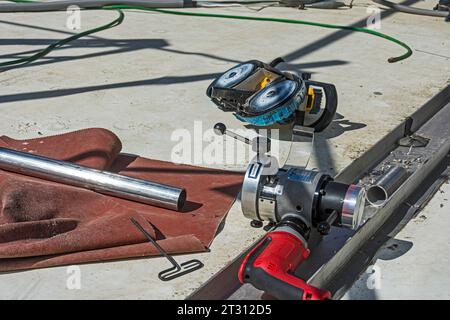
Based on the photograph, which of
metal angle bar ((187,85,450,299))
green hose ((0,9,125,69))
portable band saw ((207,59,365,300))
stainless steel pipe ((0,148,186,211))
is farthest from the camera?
green hose ((0,9,125,69))

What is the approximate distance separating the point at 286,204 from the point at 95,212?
83 centimetres

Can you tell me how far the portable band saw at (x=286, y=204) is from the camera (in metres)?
2.32

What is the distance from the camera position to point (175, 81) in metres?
4.69

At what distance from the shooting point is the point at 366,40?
5.77 m

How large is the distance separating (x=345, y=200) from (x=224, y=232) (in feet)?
1.92

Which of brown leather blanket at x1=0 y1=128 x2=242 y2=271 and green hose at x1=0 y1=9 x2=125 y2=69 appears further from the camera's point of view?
green hose at x1=0 y1=9 x2=125 y2=69

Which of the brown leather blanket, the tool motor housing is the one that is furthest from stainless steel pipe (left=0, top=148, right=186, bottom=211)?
the tool motor housing

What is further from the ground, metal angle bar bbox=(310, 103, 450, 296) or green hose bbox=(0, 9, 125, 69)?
green hose bbox=(0, 9, 125, 69)

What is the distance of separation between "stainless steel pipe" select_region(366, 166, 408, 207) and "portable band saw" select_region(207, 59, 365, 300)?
14.1 inches

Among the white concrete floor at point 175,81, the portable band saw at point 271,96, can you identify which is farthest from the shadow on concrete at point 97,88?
the portable band saw at point 271,96

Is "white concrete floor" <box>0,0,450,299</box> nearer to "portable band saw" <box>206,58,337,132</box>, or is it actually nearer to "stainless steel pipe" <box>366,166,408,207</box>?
"portable band saw" <box>206,58,337,132</box>

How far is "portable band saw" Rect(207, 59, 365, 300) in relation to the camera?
91.4 inches

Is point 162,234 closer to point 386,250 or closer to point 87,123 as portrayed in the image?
point 386,250
